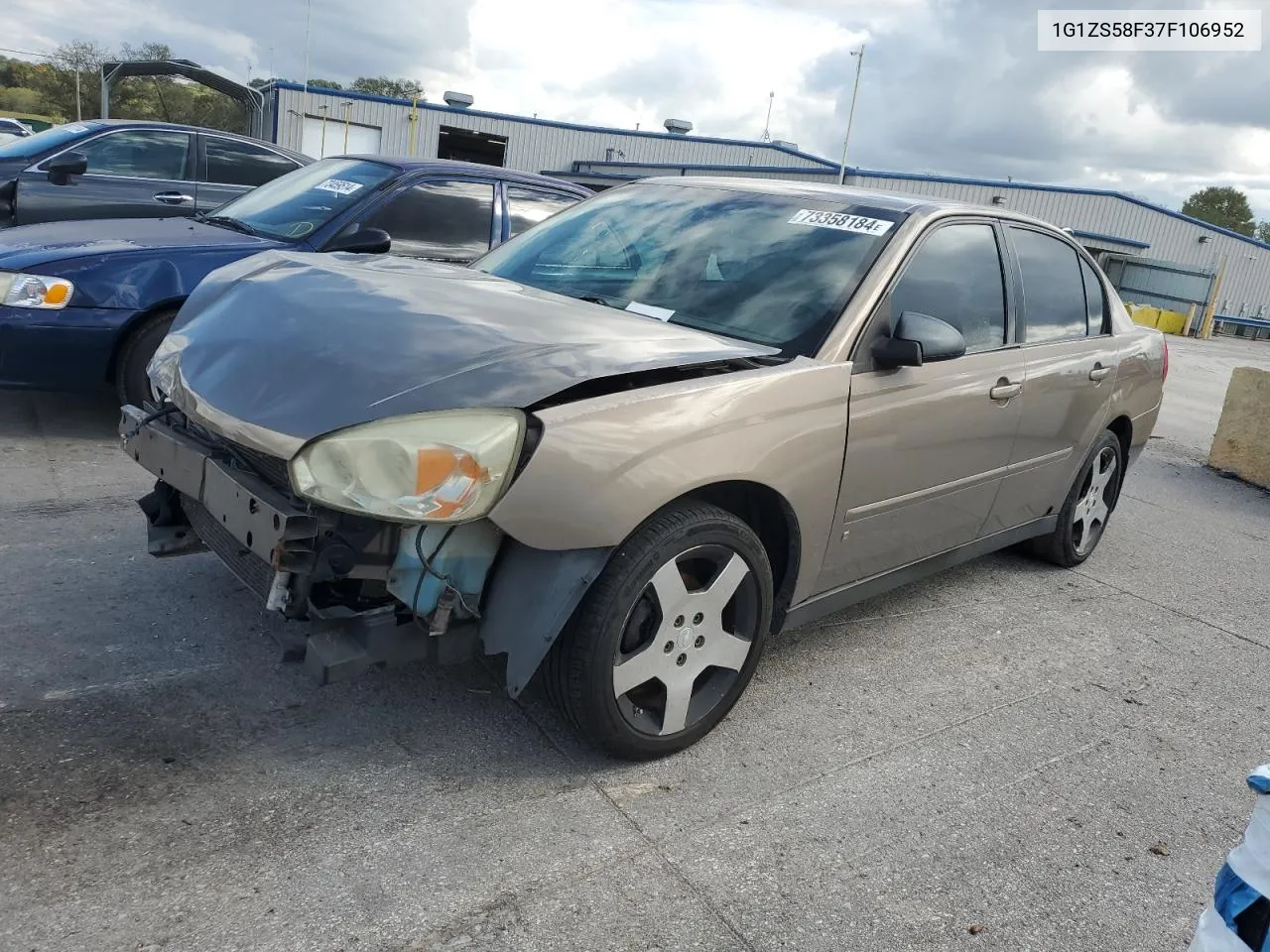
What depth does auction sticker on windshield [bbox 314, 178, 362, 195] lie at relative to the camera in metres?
6.00

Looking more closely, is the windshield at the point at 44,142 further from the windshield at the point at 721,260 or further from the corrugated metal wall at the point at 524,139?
the corrugated metal wall at the point at 524,139

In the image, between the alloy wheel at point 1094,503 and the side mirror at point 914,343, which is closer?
the side mirror at point 914,343

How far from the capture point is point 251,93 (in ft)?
101

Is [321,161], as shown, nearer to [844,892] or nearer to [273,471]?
[273,471]

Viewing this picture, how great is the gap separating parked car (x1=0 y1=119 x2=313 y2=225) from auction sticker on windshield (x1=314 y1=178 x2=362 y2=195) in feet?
8.18

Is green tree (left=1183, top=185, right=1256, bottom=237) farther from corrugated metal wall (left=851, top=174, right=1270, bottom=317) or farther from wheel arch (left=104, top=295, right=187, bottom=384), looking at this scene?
wheel arch (left=104, top=295, right=187, bottom=384)

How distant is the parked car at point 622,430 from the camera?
2.44 metres

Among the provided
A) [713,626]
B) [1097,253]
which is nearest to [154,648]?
[713,626]

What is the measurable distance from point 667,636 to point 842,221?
1.68 metres

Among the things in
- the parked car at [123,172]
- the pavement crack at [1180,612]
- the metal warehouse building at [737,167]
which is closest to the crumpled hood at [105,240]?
the parked car at [123,172]

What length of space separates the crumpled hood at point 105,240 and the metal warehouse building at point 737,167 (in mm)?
27053

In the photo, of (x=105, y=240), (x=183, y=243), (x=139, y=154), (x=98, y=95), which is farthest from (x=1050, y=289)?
(x=98, y=95)

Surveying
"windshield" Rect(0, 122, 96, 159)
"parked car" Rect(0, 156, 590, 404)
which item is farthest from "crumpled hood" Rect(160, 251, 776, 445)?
"windshield" Rect(0, 122, 96, 159)

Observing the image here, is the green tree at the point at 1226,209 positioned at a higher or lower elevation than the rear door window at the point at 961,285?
higher
